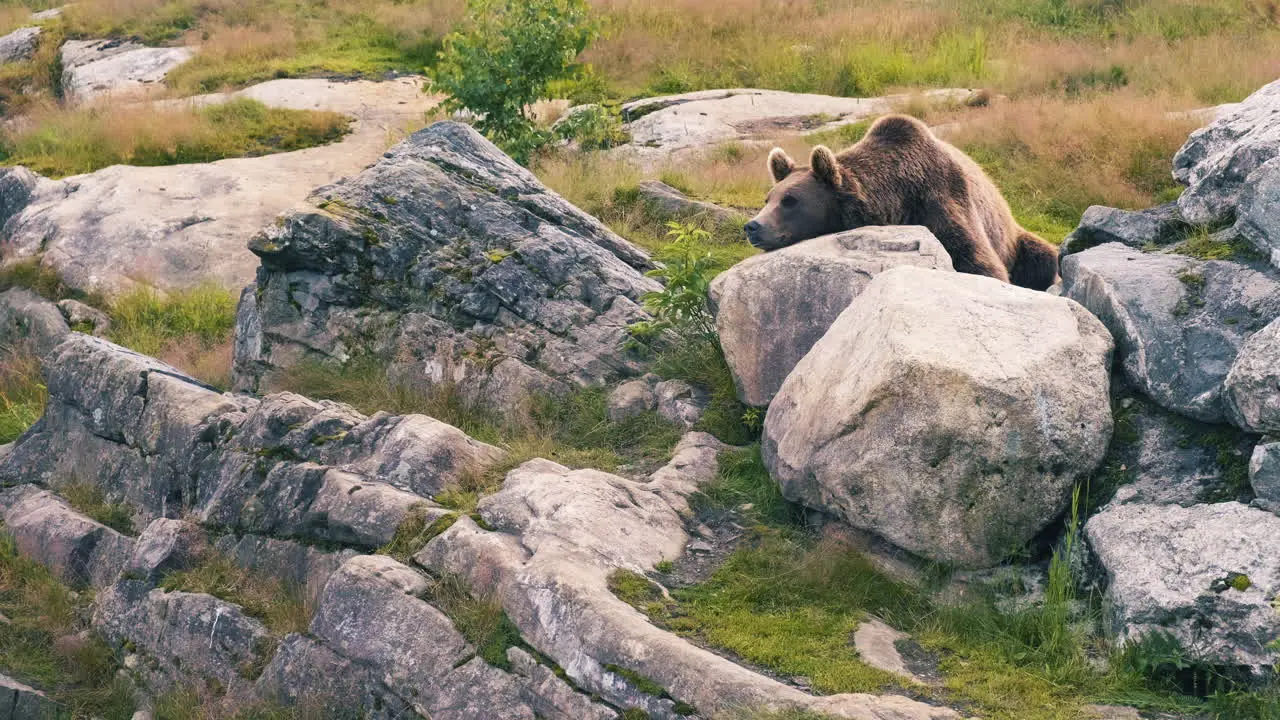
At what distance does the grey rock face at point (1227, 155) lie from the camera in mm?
7375

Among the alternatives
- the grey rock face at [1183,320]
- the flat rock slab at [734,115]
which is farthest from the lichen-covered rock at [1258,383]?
the flat rock slab at [734,115]

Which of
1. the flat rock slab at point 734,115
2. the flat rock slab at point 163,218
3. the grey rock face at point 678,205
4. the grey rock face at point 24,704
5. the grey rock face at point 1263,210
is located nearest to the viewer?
the grey rock face at point 1263,210

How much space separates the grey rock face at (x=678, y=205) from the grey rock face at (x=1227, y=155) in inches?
216

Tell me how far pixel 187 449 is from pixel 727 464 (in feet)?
13.3

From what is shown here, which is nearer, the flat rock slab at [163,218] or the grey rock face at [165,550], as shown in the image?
the grey rock face at [165,550]

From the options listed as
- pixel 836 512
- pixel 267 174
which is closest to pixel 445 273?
pixel 836 512

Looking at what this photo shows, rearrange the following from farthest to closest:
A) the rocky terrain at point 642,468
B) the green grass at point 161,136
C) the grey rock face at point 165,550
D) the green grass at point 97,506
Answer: the green grass at point 161,136 → the green grass at point 97,506 → the grey rock face at point 165,550 → the rocky terrain at point 642,468

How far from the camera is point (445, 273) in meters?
10.2

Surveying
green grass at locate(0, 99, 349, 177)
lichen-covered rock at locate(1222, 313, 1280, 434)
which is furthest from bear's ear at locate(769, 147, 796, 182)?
green grass at locate(0, 99, 349, 177)

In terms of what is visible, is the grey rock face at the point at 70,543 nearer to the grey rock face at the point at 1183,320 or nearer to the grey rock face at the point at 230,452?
the grey rock face at the point at 230,452

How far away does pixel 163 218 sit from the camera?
1520 centimetres

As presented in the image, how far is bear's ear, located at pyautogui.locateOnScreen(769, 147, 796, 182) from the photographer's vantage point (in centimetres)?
1038

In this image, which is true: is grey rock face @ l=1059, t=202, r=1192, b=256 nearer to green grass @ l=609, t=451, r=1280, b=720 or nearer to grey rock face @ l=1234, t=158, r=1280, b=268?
grey rock face @ l=1234, t=158, r=1280, b=268

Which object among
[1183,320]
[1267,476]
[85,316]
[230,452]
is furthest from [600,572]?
[85,316]
